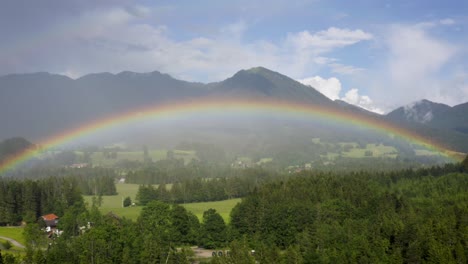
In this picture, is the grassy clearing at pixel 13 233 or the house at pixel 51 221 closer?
the grassy clearing at pixel 13 233

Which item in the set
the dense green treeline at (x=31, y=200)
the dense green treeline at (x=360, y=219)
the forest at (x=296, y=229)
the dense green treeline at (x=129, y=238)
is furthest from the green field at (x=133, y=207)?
the dense green treeline at (x=360, y=219)

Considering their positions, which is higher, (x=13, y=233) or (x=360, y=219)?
(x=360, y=219)

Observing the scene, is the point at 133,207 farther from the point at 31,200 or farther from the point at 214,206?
the point at 31,200

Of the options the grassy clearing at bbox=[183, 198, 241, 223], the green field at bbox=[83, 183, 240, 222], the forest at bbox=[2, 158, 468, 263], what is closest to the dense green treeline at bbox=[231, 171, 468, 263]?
the forest at bbox=[2, 158, 468, 263]

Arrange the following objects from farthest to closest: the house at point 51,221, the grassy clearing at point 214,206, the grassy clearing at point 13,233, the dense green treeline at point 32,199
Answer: the grassy clearing at point 214,206 → the dense green treeline at point 32,199 → the house at point 51,221 → the grassy clearing at point 13,233

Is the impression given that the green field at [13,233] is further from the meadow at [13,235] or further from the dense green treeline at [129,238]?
the dense green treeline at [129,238]

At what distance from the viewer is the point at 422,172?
8412 cm

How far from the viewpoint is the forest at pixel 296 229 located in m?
36.8

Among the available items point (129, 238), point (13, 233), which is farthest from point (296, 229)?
point (13, 233)

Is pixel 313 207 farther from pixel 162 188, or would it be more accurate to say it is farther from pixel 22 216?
pixel 22 216

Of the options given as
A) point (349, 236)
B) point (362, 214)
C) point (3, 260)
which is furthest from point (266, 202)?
point (3, 260)

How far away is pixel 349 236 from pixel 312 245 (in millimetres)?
4184

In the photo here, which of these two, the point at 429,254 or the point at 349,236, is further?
the point at 349,236

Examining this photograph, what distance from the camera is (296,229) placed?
51656 mm
